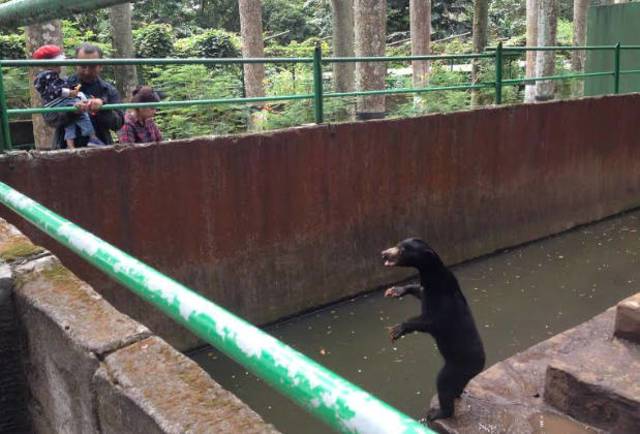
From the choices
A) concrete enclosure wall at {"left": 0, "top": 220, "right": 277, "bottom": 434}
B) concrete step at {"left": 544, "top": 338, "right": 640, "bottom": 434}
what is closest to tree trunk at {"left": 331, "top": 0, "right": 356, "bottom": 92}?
concrete step at {"left": 544, "top": 338, "right": 640, "bottom": 434}

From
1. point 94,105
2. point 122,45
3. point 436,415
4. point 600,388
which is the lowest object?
point 436,415

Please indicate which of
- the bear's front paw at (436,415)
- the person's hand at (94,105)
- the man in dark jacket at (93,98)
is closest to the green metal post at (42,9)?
the person's hand at (94,105)

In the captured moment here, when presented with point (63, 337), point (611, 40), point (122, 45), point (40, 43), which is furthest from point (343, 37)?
point (63, 337)

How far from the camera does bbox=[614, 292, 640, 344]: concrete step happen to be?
383 centimetres

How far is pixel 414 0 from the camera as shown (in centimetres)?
1453

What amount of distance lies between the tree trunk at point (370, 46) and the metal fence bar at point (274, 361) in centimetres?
859

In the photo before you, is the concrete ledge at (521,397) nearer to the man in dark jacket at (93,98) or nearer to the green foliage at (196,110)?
the man in dark jacket at (93,98)

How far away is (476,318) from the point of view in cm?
570

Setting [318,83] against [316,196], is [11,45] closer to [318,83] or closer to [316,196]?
[318,83]

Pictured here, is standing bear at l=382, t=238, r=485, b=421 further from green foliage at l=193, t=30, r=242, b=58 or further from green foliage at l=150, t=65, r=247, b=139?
green foliage at l=193, t=30, r=242, b=58

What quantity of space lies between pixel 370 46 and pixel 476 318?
19.1 ft

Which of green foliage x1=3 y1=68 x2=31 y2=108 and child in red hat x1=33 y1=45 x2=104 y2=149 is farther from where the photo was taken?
green foliage x1=3 y1=68 x2=31 y2=108

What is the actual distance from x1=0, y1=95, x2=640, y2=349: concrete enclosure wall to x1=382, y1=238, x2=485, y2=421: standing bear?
2170mm

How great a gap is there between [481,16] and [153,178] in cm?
1087
